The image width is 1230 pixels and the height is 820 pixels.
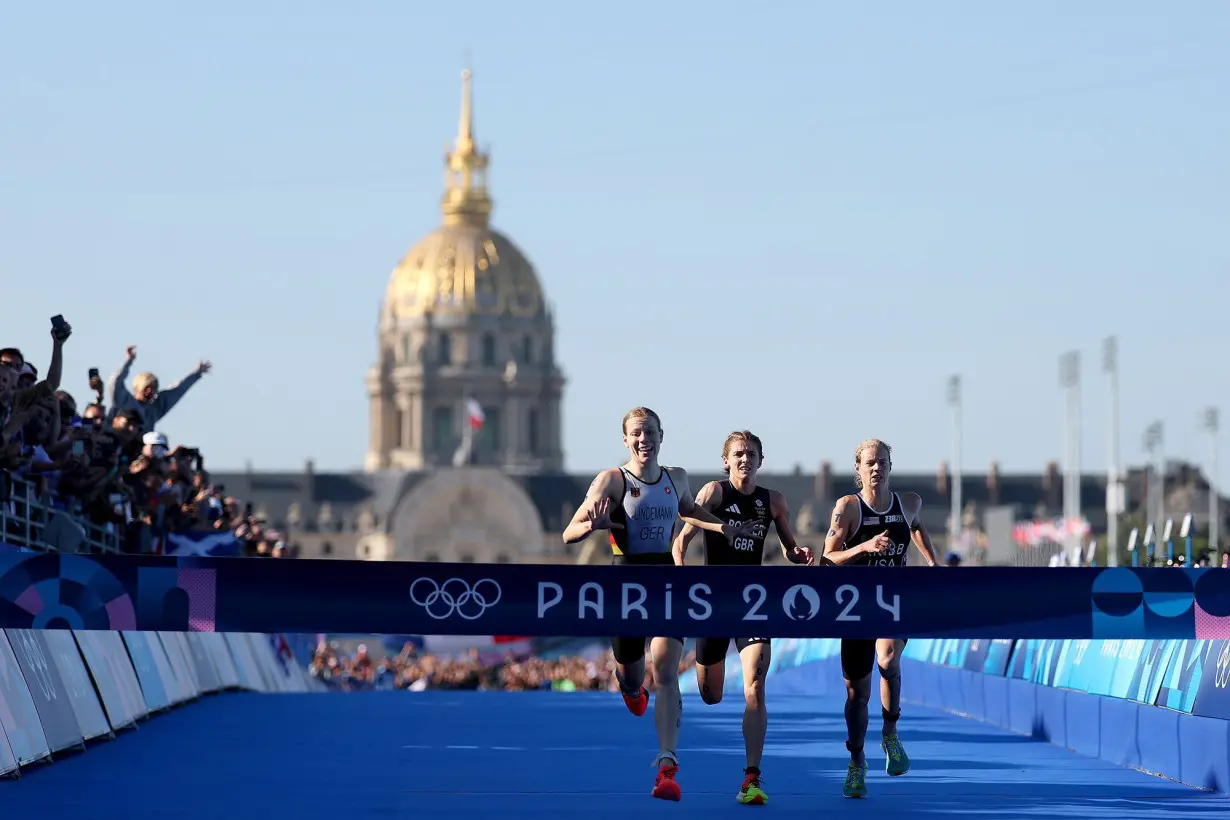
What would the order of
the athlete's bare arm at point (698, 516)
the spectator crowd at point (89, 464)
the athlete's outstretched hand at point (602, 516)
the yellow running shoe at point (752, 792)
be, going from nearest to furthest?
1. the yellow running shoe at point (752, 792)
2. the athlete's outstretched hand at point (602, 516)
3. the athlete's bare arm at point (698, 516)
4. the spectator crowd at point (89, 464)

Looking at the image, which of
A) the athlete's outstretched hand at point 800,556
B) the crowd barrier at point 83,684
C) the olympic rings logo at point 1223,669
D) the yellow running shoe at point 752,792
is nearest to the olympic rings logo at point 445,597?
the yellow running shoe at point 752,792

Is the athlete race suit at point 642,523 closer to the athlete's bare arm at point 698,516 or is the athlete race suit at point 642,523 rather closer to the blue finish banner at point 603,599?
the athlete's bare arm at point 698,516

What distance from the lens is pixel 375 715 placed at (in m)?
20.0

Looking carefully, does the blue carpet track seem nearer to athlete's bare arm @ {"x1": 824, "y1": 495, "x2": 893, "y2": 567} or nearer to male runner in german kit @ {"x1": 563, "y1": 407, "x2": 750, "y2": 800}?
male runner in german kit @ {"x1": 563, "y1": 407, "x2": 750, "y2": 800}

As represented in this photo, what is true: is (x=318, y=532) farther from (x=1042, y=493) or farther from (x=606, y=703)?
(x=606, y=703)

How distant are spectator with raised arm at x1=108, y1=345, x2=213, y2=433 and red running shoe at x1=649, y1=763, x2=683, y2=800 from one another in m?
9.90

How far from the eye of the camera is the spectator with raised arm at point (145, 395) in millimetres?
21125

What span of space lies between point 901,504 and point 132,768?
158 inches

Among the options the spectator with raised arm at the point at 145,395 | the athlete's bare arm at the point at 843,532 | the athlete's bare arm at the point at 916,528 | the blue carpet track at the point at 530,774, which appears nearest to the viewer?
the blue carpet track at the point at 530,774

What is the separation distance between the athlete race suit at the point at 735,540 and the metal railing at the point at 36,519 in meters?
4.92

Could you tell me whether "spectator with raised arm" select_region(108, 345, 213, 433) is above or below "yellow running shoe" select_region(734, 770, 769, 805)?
above

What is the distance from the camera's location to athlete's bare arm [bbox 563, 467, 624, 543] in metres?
11.7

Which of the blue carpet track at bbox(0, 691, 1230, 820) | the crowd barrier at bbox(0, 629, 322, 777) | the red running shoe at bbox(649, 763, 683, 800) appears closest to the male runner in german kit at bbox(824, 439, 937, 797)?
the blue carpet track at bbox(0, 691, 1230, 820)

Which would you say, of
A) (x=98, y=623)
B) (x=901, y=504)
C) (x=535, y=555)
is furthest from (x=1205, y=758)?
(x=535, y=555)
